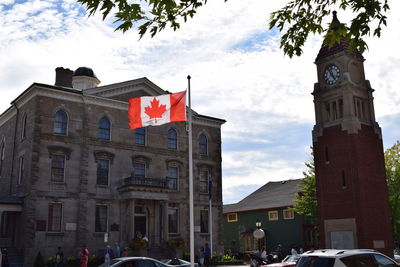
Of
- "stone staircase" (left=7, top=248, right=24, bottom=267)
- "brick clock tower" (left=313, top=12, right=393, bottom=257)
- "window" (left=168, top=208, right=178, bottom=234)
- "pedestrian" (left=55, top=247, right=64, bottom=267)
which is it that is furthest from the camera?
"window" (left=168, top=208, right=178, bottom=234)

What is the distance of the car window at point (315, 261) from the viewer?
11852mm

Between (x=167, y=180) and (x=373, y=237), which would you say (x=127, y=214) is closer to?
(x=167, y=180)

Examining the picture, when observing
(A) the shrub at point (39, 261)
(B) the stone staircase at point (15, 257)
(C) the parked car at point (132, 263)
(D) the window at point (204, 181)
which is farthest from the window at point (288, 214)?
(C) the parked car at point (132, 263)

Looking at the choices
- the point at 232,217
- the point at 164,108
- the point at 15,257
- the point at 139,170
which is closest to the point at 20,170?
the point at 15,257

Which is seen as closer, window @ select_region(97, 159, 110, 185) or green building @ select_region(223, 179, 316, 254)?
window @ select_region(97, 159, 110, 185)

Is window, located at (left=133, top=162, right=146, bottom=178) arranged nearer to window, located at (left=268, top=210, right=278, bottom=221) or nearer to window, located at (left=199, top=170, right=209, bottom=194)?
window, located at (left=199, top=170, right=209, bottom=194)

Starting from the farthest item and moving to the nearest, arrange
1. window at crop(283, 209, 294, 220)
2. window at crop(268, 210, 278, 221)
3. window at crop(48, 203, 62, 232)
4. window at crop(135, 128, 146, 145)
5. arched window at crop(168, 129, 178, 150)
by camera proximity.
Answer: window at crop(268, 210, 278, 221), window at crop(283, 209, 294, 220), arched window at crop(168, 129, 178, 150), window at crop(135, 128, 146, 145), window at crop(48, 203, 62, 232)

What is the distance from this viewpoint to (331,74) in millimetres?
38094

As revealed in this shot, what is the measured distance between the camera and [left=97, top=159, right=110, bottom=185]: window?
36.8 m

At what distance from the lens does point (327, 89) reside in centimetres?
3797

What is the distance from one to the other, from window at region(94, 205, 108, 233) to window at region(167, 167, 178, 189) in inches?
262

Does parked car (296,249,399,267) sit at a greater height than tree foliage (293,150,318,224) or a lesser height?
lesser

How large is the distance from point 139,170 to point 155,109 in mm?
19853

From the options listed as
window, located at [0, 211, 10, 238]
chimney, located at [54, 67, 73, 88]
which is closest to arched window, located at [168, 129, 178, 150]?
chimney, located at [54, 67, 73, 88]
